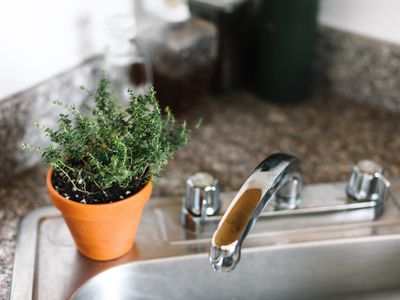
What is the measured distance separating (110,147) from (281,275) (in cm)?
29

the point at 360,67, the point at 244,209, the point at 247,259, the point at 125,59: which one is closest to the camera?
the point at 244,209

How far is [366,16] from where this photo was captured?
92cm

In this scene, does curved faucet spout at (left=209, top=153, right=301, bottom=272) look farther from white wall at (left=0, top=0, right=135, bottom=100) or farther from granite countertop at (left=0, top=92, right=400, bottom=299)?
white wall at (left=0, top=0, right=135, bottom=100)

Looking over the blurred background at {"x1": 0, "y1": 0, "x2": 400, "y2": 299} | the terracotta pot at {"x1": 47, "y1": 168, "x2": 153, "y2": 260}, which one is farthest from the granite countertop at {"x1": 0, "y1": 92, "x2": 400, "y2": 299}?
the terracotta pot at {"x1": 47, "y1": 168, "x2": 153, "y2": 260}

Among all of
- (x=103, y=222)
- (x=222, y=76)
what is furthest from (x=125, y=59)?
(x=103, y=222)

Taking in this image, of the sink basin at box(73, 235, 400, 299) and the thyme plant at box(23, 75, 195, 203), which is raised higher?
the thyme plant at box(23, 75, 195, 203)

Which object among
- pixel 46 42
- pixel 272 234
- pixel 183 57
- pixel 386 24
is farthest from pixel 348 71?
pixel 46 42

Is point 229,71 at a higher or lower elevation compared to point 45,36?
lower

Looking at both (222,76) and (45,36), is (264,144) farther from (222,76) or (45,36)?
(45,36)

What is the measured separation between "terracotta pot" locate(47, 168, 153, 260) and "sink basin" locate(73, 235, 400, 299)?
29mm

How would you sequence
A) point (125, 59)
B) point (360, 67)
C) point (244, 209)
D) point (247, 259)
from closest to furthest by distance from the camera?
point (244, 209) → point (247, 259) → point (125, 59) → point (360, 67)

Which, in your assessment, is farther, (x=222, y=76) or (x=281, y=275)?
(x=222, y=76)

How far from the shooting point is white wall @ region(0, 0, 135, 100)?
70 centimetres

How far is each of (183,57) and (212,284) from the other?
0.39 m
